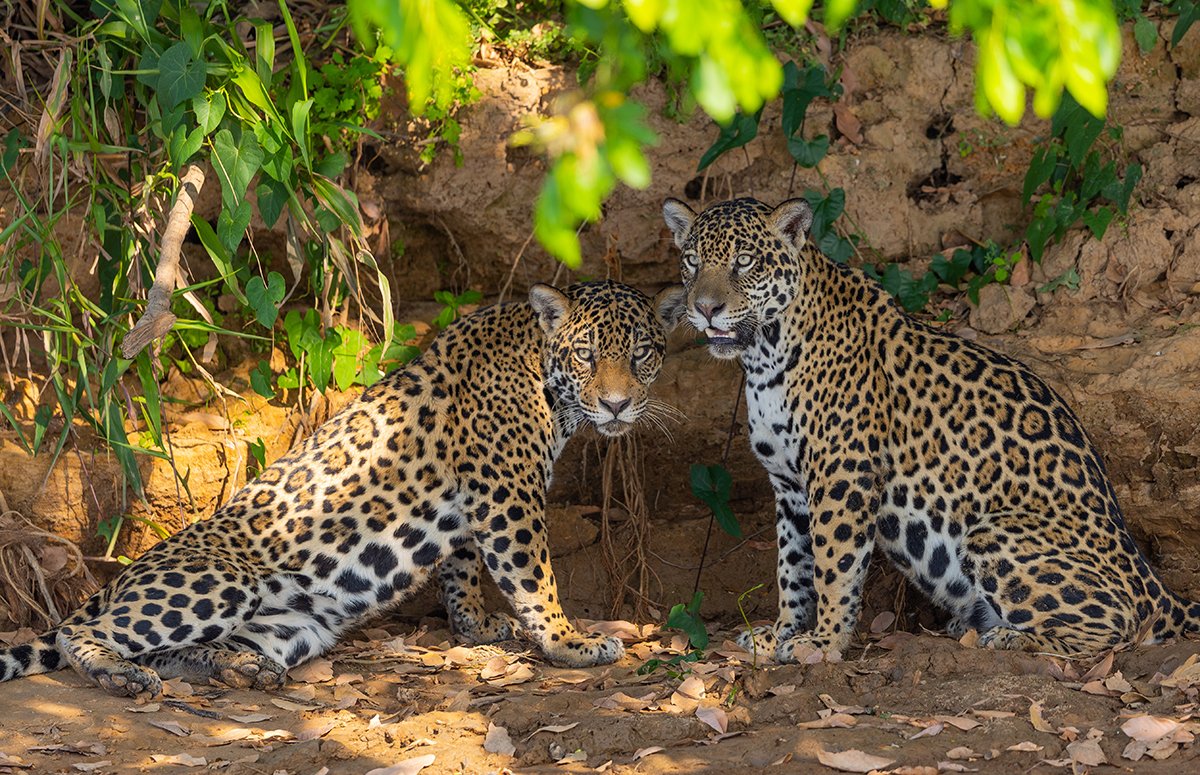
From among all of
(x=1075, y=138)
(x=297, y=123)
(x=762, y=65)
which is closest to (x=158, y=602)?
(x=297, y=123)

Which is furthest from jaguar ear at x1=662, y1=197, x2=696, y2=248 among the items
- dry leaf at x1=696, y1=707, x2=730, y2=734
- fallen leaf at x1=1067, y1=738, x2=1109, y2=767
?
fallen leaf at x1=1067, y1=738, x2=1109, y2=767

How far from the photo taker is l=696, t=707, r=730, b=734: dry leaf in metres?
6.15

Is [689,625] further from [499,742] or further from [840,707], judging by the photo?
[499,742]

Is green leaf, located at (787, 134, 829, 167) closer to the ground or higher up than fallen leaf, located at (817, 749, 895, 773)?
higher up

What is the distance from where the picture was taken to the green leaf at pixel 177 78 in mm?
7309

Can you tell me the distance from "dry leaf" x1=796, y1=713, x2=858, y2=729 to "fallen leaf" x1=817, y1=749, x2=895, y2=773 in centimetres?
41

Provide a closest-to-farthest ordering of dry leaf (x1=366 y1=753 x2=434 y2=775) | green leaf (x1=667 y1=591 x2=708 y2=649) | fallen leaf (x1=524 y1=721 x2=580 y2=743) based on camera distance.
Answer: dry leaf (x1=366 y1=753 x2=434 y2=775)
fallen leaf (x1=524 y1=721 x2=580 y2=743)
green leaf (x1=667 y1=591 x2=708 y2=649)

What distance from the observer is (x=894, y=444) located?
742cm

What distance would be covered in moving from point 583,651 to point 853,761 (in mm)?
2393

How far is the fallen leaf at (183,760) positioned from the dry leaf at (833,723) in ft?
9.01

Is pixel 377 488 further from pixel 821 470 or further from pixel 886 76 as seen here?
pixel 886 76

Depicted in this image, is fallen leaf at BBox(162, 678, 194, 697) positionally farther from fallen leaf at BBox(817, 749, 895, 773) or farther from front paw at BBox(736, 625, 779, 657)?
fallen leaf at BBox(817, 749, 895, 773)

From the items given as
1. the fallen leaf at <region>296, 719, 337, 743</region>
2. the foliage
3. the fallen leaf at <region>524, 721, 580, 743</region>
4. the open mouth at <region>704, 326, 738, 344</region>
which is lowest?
the fallen leaf at <region>296, 719, 337, 743</region>

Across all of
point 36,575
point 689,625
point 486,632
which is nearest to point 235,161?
point 36,575
